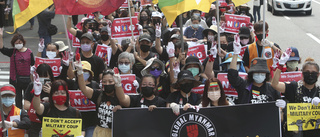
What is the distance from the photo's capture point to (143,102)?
719cm

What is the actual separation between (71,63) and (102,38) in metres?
1.84

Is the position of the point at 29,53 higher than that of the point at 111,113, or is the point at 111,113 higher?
the point at 29,53

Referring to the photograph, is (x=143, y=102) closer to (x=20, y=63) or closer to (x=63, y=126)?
(x=63, y=126)

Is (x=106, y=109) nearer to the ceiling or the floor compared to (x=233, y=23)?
nearer to the floor

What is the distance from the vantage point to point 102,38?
1056 cm

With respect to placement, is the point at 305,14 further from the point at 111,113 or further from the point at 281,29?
the point at 111,113

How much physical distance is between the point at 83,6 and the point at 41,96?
1.75 metres

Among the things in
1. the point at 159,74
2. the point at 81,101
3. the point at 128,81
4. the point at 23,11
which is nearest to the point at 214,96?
the point at 159,74

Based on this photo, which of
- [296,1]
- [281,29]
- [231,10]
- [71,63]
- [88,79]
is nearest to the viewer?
[88,79]

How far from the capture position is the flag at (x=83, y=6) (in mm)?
8586

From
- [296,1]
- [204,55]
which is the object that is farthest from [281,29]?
[204,55]

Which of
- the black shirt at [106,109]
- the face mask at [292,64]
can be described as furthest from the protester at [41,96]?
the face mask at [292,64]

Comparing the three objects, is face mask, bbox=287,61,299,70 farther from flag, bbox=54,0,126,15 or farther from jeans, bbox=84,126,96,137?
jeans, bbox=84,126,96,137

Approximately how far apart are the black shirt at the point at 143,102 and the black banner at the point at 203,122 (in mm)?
235
